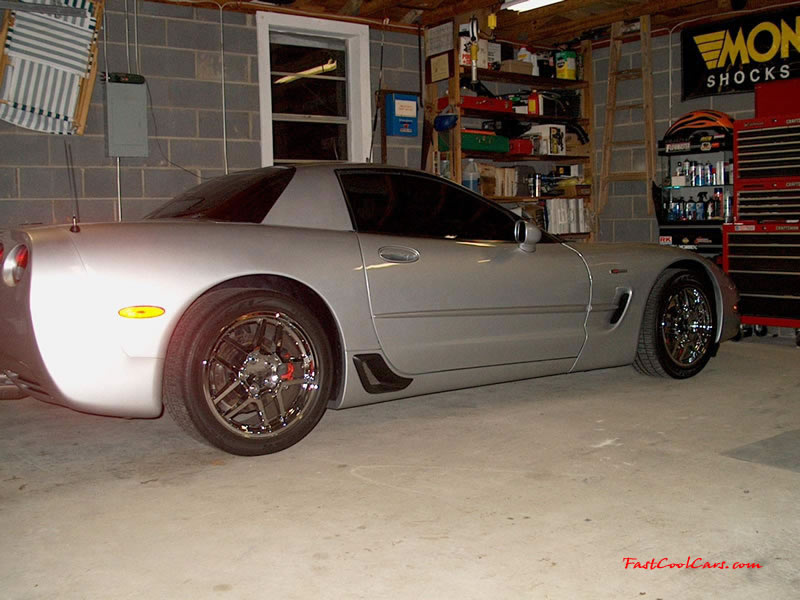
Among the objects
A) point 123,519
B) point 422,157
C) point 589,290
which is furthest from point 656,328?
point 422,157

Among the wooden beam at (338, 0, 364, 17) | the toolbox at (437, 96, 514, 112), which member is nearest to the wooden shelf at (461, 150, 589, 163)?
the toolbox at (437, 96, 514, 112)

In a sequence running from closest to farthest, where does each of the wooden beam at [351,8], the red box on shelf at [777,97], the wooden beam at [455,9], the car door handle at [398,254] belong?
the car door handle at [398,254] < the red box on shelf at [777,97] < the wooden beam at [455,9] < the wooden beam at [351,8]

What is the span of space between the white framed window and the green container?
76cm

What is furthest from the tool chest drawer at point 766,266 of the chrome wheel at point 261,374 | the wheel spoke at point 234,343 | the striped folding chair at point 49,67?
the striped folding chair at point 49,67

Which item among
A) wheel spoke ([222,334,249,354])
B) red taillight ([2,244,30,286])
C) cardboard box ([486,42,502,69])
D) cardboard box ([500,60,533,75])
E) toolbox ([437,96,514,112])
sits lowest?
wheel spoke ([222,334,249,354])

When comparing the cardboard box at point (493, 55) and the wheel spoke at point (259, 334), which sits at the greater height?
the cardboard box at point (493, 55)

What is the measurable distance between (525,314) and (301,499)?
169 cm

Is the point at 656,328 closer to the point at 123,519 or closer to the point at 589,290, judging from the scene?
the point at 589,290

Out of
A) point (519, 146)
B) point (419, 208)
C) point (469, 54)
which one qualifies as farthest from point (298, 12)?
point (419, 208)

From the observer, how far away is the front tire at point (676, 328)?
187 inches

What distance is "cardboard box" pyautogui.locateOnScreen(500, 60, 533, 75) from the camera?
8.71 m

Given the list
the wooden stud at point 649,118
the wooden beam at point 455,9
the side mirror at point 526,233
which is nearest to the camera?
the side mirror at point 526,233

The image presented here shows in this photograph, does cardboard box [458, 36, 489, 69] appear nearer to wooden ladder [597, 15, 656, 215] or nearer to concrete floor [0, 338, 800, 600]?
wooden ladder [597, 15, 656, 215]
